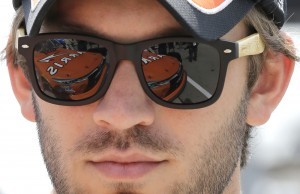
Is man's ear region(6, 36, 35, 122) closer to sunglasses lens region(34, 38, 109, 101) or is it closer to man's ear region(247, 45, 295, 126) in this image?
sunglasses lens region(34, 38, 109, 101)

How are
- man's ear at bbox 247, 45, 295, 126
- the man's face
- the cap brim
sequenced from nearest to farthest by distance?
the cap brim < the man's face < man's ear at bbox 247, 45, 295, 126

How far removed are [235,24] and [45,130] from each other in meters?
0.78

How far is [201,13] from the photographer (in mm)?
2576

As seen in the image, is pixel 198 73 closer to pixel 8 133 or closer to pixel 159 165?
pixel 159 165

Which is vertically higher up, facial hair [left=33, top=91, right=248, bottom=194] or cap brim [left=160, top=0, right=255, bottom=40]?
cap brim [left=160, top=0, right=255, bottom=40]

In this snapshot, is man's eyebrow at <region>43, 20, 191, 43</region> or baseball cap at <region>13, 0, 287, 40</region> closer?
baseball cap at <region>13, 0, 287, 40</region>

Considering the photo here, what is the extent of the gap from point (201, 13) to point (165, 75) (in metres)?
0.23

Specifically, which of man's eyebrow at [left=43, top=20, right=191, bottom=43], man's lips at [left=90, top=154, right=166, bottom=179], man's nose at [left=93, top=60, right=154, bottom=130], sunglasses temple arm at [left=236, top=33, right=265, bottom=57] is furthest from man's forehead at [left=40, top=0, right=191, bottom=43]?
man's lips at [left=90, top=154, right=166, bottom=179]

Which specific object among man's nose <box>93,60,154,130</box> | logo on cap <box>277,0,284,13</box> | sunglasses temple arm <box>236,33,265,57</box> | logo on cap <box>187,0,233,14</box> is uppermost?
logo on cap <box>187,0,233,14</box>

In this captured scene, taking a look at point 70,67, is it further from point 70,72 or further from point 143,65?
point 143,65

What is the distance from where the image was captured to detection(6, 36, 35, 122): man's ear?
10.6ft

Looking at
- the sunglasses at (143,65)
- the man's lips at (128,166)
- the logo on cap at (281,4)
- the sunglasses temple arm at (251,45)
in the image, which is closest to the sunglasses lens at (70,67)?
the sunglasses at (143,65)

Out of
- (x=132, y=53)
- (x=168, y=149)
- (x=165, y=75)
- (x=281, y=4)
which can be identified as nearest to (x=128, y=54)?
(x=132, y=53)

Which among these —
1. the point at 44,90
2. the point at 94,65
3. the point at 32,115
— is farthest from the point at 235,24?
the point at 32,115
